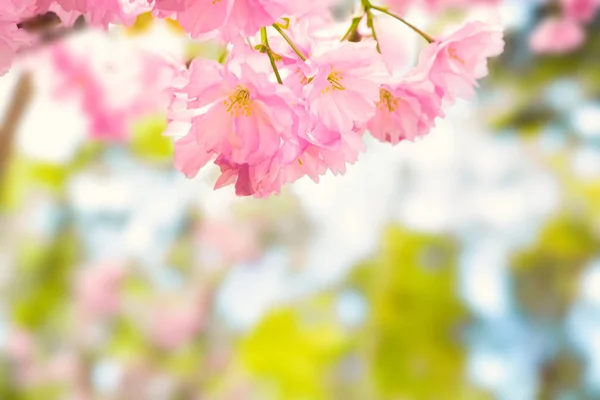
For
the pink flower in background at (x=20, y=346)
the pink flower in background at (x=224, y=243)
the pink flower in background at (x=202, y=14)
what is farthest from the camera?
the pink flower in background at (x=224, y=243)

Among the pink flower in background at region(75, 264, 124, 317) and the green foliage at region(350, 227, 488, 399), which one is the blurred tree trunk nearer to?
the pink flower in background at region(75, 264, 124, 317)

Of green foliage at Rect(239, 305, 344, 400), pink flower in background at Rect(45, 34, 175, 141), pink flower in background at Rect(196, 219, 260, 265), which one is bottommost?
green foliage at Rect(239, 305, 344, 400)

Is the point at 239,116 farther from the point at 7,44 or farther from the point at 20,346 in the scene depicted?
the point at 20,346

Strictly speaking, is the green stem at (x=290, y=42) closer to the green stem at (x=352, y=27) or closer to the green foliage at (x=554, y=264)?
the green stem at (x=352, y=27)

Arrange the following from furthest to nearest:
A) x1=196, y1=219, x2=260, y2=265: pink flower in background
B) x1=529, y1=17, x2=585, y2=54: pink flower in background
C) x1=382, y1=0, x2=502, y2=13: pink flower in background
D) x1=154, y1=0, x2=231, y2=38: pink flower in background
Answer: x1=196, y1=219, x2=260, y2=265: pink flower in background < x1=529, y1=17, x2=585, y2=54: pink flower in background < x1=382, y1=0, x2=502, y2=13: pink flower in background < x1=154, y1=0, x2=231, y2=38: pink flower in background

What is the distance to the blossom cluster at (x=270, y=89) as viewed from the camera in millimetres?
354

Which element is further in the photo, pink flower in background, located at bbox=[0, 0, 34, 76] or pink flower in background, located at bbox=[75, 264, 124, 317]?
pink flower in background, located at bbox=[75, 264, 124, 317]

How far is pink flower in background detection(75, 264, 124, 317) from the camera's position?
174 centimetres

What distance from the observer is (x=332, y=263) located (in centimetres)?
179

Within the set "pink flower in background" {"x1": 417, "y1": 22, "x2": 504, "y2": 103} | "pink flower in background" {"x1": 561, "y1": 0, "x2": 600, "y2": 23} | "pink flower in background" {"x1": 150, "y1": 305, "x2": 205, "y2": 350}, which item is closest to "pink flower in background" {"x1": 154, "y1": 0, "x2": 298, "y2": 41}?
"pink flower in background" {"x1": 417, "y1": 22, "x2": 504, "y2": 103}

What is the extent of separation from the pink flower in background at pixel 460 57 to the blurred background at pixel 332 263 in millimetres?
1286

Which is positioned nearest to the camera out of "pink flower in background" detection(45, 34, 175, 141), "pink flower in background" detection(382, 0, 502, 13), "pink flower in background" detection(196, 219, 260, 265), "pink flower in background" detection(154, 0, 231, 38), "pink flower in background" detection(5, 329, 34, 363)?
"pink flower in background" detection(154, 0, 231, 38)

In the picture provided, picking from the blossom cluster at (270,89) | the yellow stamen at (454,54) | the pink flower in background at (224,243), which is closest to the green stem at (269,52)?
the blossom cluster at (270,89)

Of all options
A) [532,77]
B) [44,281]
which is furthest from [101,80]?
[532,77]
